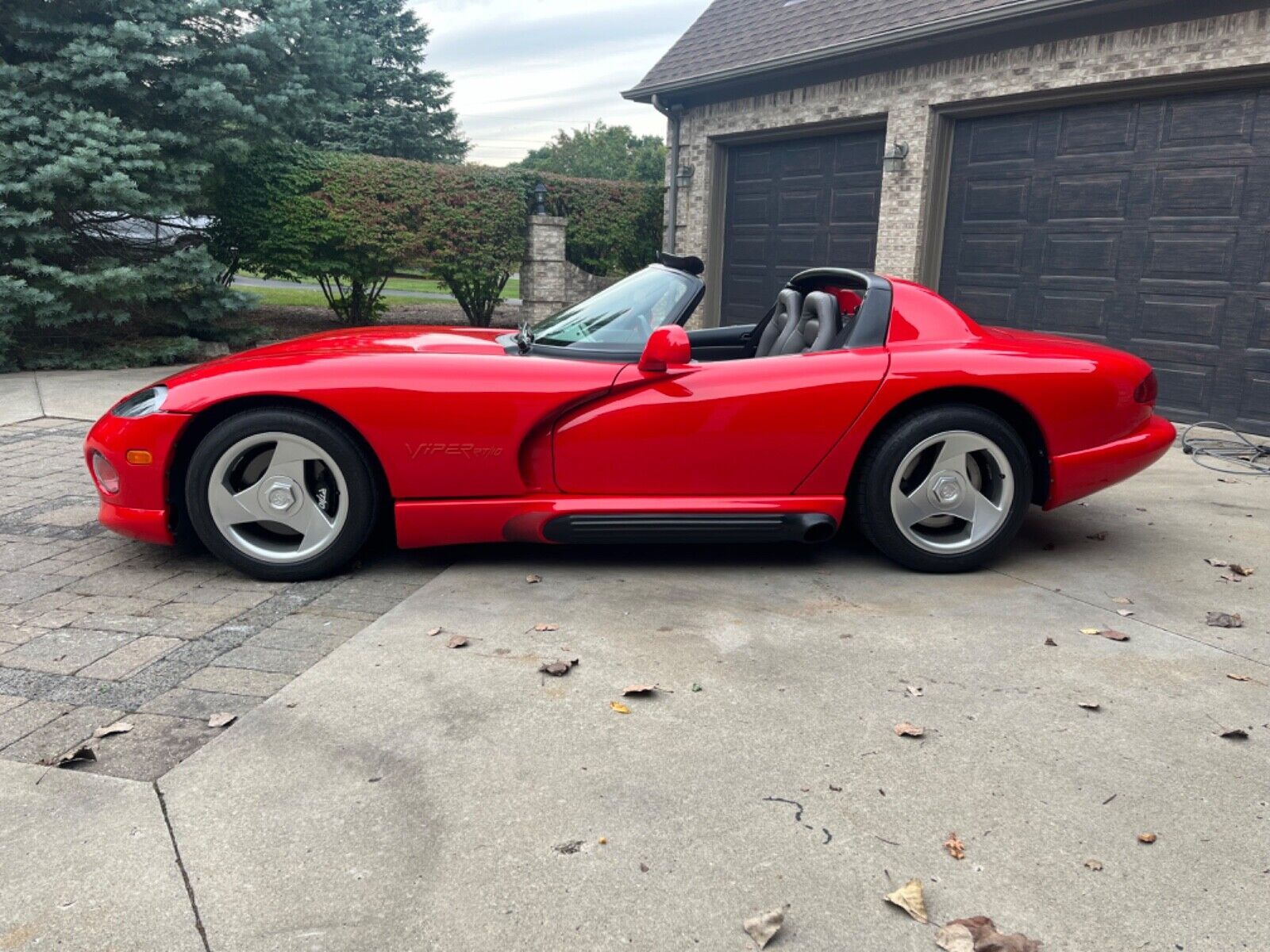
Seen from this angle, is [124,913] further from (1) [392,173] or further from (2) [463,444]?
(1) [392,173]

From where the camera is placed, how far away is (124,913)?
6.07ft

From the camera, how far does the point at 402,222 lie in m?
13.0

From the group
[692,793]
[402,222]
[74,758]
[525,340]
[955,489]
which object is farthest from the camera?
[402,222]

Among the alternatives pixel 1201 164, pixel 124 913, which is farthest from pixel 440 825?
pixel 1201 164

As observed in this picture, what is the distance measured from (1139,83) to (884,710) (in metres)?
7.38

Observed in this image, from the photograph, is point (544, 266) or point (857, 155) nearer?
point (857, 155)

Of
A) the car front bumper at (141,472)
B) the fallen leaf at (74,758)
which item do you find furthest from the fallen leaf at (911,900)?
the car front bumper at (141,472)

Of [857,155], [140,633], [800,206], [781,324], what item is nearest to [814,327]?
[781,324]

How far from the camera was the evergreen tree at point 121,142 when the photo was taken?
363 inches

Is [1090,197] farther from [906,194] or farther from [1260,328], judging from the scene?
[906,194]

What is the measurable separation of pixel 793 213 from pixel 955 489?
847cm

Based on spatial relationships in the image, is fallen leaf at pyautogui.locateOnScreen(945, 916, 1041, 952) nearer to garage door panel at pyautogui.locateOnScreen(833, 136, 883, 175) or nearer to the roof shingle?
the roof shingle

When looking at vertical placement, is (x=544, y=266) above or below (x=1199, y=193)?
below

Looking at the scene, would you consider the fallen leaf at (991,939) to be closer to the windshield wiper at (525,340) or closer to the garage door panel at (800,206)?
the windshield wiper at (525,340)
